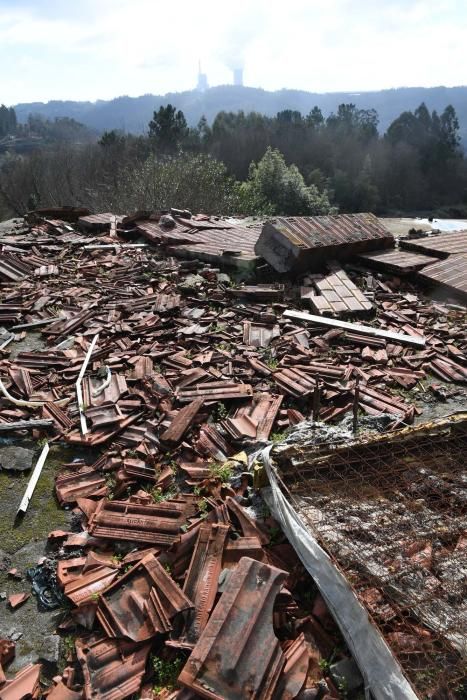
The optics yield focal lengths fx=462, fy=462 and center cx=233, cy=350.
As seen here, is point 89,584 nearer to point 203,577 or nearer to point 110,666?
point 110,666

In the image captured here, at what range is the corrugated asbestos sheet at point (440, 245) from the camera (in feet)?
38.9

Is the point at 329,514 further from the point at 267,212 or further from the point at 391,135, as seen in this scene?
the point at 391,135

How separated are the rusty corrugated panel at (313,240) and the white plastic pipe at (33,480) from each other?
6835mm

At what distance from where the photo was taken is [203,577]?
389 cm

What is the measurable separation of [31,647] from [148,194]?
29527 mm

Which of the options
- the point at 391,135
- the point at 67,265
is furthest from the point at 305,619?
the point at 391,135

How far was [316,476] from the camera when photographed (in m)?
4.85

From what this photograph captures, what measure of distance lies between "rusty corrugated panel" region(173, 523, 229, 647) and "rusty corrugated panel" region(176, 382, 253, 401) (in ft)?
7.87

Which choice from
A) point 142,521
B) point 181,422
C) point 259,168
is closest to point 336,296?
point 181,422

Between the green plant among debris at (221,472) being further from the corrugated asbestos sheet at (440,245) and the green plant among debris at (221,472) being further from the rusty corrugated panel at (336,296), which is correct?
the corrugated asbestos sheet at (440,245)

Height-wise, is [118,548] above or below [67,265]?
below

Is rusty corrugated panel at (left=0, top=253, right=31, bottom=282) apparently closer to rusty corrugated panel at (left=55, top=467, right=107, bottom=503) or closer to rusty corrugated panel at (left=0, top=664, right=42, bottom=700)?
rusty corrugated panel at (left=55, top=467, right=107, bottom=503)

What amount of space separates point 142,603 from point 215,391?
3.28 meters

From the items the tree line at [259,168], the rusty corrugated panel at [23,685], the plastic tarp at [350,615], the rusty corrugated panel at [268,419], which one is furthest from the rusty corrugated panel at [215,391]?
the tree line at [259,168]
